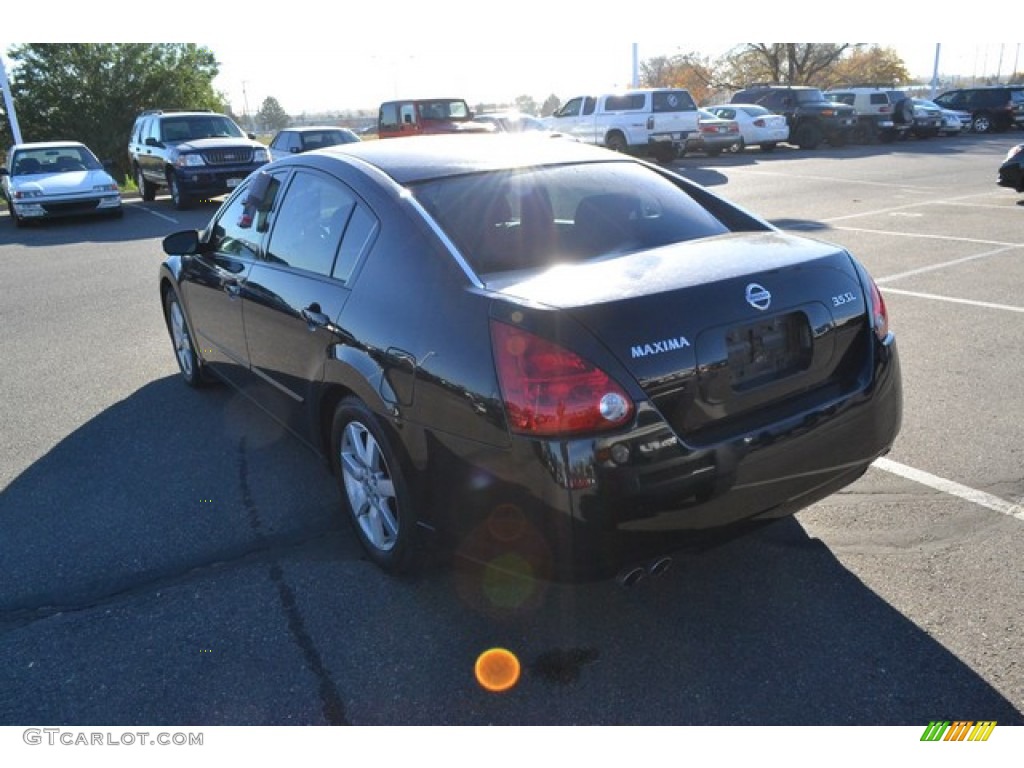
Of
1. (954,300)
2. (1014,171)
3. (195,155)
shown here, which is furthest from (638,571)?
(195,155)

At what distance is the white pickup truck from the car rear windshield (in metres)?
19.6

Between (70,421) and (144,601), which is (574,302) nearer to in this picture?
(144,601)

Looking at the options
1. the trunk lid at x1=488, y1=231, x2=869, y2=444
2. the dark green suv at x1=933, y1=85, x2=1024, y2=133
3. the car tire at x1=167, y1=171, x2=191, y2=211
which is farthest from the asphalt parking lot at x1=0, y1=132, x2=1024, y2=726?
the dark green suv at x1=933, y1=85, x2=1024, y2=133

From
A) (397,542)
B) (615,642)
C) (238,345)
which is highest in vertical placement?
(238,345)

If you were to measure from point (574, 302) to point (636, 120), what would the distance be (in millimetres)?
21121

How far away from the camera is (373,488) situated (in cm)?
328

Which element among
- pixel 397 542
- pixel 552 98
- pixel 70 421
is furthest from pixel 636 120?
pixel 552 98

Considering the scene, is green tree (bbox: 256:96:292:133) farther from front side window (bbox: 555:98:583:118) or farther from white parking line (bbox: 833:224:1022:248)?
white parking line (bbox: 833:224:1022:248)

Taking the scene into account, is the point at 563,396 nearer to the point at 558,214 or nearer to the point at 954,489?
the point at 558,214

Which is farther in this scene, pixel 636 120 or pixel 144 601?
pixel 636 120

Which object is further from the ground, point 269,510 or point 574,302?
point 574,302

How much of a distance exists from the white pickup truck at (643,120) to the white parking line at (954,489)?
19559 millimetres

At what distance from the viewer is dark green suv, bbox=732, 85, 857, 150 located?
1059 inches

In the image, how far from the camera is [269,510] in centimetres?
391
